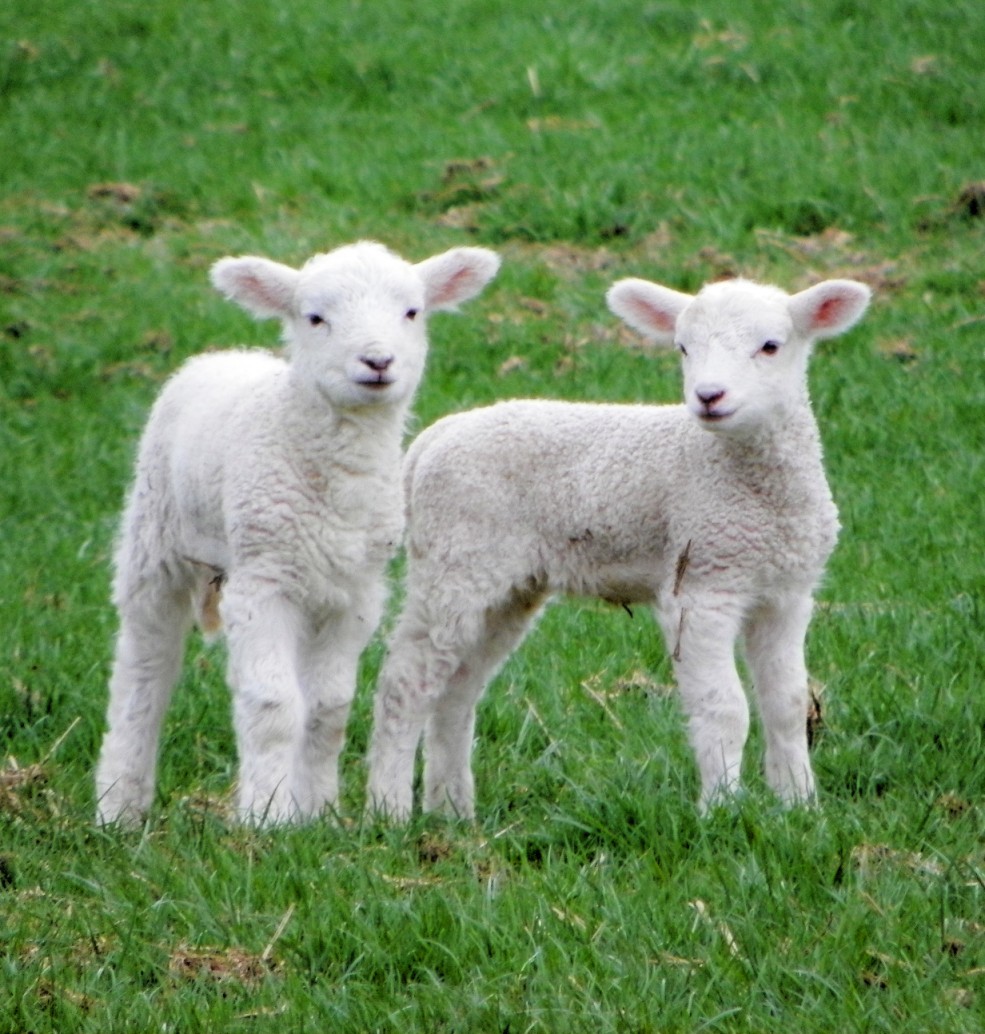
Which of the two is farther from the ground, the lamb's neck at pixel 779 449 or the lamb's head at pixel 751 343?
the lamb's head at pixel 751 343

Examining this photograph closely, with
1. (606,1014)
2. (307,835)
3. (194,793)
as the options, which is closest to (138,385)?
(194,793)

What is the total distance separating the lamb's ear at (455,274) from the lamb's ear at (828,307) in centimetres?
96

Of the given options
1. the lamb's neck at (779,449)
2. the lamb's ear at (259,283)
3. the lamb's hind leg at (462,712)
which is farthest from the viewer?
the lamb's hind leg at (462,712)

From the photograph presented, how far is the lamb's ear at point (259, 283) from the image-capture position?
5484 millimetres

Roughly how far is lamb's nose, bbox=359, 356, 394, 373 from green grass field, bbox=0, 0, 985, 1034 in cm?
126

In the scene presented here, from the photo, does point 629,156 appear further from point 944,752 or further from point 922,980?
point 922,980

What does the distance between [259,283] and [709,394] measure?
4.66ft

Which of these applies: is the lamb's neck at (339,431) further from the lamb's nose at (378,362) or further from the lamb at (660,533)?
the lamb at (660,533)

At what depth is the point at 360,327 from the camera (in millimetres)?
5188

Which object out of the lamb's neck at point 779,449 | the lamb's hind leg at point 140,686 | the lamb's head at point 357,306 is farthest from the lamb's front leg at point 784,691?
the lamb's hind leg at point 140,686

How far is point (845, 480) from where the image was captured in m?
8.32

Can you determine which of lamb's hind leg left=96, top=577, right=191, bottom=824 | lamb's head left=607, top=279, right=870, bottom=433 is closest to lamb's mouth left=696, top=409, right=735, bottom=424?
lamb's head left=607, top=279, right=870, bottom=433

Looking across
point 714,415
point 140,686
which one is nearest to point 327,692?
point 140,686

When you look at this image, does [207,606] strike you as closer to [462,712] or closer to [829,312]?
[462,712]
